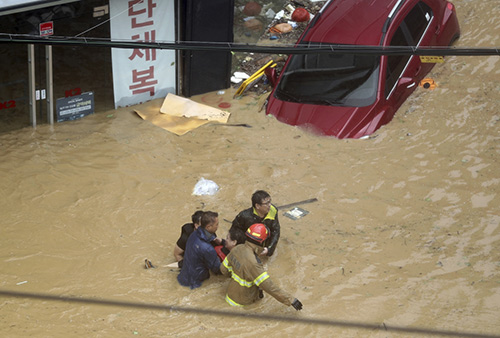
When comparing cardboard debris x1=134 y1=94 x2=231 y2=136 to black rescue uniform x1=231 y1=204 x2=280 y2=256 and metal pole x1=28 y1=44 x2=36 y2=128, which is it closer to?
metal pole x1=28 y1=44 x2=36 y2=128

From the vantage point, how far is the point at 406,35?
11.2m

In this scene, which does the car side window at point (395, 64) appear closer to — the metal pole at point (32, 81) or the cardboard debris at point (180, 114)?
the cardboard debris at point (180, 114)

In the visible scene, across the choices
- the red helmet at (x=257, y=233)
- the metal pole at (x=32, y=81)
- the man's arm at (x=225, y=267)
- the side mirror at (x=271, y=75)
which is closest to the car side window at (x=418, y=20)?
the side mirror at (x=271, y=75)

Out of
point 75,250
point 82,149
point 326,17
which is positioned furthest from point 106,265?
point 326,17

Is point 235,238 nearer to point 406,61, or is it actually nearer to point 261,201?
point 261,201

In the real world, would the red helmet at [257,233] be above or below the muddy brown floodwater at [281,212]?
above

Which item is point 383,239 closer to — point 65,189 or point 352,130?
point 352,130

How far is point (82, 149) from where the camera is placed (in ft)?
34.6

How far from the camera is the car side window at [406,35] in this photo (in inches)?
428

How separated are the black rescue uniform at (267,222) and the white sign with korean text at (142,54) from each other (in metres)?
4.91

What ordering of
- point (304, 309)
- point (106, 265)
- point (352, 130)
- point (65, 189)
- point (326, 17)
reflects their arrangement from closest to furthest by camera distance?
1. point (304, 309)
2. point (106, 265)
3. point (65, 189)
4. point (352, 130)
5. point (326, 17)

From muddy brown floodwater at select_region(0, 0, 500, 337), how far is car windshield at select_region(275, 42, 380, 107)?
60cm

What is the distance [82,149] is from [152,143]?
3.61 ft

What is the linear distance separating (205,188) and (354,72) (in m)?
3.21
